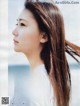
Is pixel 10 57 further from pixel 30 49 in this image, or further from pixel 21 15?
pixel 21 15

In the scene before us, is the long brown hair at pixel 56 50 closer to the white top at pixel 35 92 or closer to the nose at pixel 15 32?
the white top at pixel 35 92

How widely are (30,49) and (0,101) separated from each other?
381 millimetres

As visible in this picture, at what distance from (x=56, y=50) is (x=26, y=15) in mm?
292

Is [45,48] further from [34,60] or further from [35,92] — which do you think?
[35,92]

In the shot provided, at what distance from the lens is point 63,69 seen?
1.30 m

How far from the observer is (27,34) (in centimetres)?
127

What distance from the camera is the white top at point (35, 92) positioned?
1.28 meters

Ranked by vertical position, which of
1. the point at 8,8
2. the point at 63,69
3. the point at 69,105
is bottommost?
the point at 69,105

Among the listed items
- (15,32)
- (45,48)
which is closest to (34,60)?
(45,48)

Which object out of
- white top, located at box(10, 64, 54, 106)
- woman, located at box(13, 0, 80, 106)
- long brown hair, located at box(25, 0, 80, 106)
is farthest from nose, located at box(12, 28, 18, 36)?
white top, located at box(10, 64, 54, 106)

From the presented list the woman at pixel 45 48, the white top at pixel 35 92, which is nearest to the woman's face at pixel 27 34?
the woman at pixel 45 48

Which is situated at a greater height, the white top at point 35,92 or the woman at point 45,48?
the woman at point 45,48

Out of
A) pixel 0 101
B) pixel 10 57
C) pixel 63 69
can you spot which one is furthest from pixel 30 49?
pixel 0 101

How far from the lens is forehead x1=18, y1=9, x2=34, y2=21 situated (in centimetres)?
128
